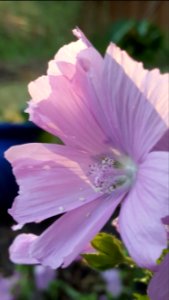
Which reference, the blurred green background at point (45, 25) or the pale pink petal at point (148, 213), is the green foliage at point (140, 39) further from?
the pale pink petal at point (148, 213)

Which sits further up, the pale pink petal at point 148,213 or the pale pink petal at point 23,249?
the pale pink petal at point 23,249

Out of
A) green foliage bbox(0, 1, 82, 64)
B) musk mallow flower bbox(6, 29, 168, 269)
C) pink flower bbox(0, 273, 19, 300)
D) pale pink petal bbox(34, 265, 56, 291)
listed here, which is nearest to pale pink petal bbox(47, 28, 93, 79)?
musk mallow flower bbox(6, 29, 168, 269)

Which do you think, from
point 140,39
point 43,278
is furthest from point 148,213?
point 140,39

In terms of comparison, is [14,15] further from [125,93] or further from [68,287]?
[125,93]

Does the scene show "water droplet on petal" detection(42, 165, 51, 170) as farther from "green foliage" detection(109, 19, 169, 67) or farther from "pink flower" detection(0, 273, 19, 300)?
"green foliage" detection(109, 19, 169, 67)

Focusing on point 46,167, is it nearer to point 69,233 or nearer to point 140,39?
point 69,233

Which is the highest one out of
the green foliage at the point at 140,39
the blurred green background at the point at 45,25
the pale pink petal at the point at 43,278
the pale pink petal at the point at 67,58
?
the blurred green background at the point at 45,25

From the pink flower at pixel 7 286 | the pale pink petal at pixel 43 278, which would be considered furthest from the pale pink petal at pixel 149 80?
the pale pink petal at pixel 43 278

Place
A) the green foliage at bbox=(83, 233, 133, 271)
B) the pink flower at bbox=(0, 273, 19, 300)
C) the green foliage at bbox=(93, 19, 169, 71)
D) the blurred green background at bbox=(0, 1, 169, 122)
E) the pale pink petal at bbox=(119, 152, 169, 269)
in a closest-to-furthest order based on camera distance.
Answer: the pale pink petal at bbox=(119, 152, 169, 269) → the green foliage at bbox=(83, 233, 133, 271) → the pink flower at bbox=(0, 273, 19, 300) → the green foliage at bbox=(93, 19, 169, 71) → the blurred green background at bbox=(0, 1, 169, 122)
